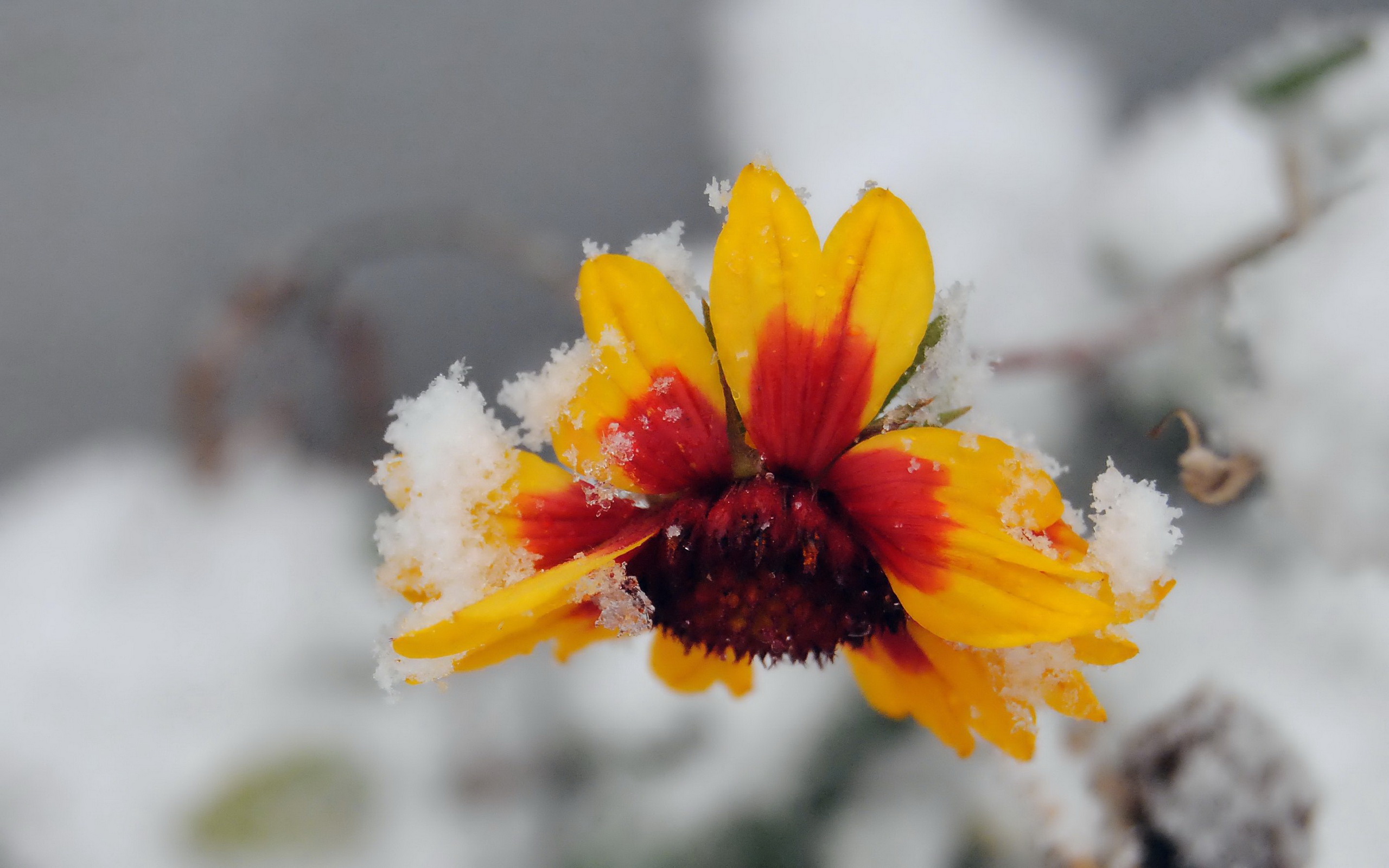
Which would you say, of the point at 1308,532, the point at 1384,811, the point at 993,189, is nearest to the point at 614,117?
the point at 993,189

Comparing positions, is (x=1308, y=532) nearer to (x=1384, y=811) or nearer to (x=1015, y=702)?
(x=1384, y=811)

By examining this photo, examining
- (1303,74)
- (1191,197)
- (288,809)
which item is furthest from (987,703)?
(288,809)

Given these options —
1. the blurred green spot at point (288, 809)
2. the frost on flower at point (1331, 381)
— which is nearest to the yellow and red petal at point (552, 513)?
the frost on flower at point (1331, 381)

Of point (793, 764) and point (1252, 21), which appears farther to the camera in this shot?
point (1252, 21)

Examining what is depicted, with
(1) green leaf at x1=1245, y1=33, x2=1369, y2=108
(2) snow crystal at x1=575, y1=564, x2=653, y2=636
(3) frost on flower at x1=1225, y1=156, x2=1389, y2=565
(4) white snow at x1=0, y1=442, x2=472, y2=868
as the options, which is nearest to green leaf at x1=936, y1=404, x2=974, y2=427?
(2) snow crystal at x1=575, y1=564, x2=653, y2=636

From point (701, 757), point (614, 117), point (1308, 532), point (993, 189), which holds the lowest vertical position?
point (1308, 532)
